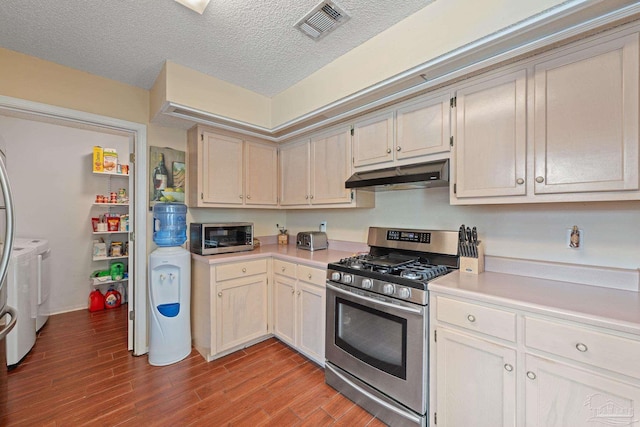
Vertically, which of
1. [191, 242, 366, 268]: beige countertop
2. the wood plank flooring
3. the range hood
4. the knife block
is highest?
the range hood

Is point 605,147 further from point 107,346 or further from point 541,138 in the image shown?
point 107,346

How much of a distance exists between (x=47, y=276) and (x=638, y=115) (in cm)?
514

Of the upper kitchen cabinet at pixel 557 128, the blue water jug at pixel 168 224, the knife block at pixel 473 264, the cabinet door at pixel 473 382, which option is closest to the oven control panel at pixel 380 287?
the cabinet door at pixel 473 382

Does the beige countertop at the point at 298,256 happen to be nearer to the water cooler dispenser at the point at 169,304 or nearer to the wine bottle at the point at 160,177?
the water cooler dispenser at the point at 169,304

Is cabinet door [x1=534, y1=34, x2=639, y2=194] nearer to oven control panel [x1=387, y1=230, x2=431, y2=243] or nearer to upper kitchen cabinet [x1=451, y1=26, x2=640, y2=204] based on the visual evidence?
upper kitchen cabinet [x1=451, y1=26, x2=640, y2=204]

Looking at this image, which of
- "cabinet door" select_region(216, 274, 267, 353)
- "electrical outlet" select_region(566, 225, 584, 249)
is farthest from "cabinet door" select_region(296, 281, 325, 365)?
"electrical outlet" select_region(566, 225, 584, 249)

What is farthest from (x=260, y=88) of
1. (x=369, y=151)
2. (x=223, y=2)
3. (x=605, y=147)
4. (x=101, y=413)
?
(x=101, y=413)

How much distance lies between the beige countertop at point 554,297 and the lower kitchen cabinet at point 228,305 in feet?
5.52

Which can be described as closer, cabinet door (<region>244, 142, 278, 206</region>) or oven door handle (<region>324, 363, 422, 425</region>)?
oven door handle (<region>324, 363, 422, 425</region>)

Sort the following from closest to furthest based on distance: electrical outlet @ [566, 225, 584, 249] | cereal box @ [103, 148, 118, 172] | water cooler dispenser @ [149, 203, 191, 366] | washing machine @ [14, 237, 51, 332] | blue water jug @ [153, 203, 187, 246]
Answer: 1. electrical outlet @ [566, 225, 584, 249]
2. water cooler dispenser @ [149, 203, 191, 366]
3. blue water jug @ [153, 203, 187, 246]
4. washing machine @ [14, 237, 51, 332]
5. cereal box @ [103, 148, 118, 172]

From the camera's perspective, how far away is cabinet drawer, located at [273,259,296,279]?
7.93 ft

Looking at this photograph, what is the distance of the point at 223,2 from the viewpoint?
1528 mm

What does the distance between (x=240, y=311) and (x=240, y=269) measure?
400 mm

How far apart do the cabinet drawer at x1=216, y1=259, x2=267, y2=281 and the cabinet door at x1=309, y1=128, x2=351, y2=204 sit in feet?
2.77
